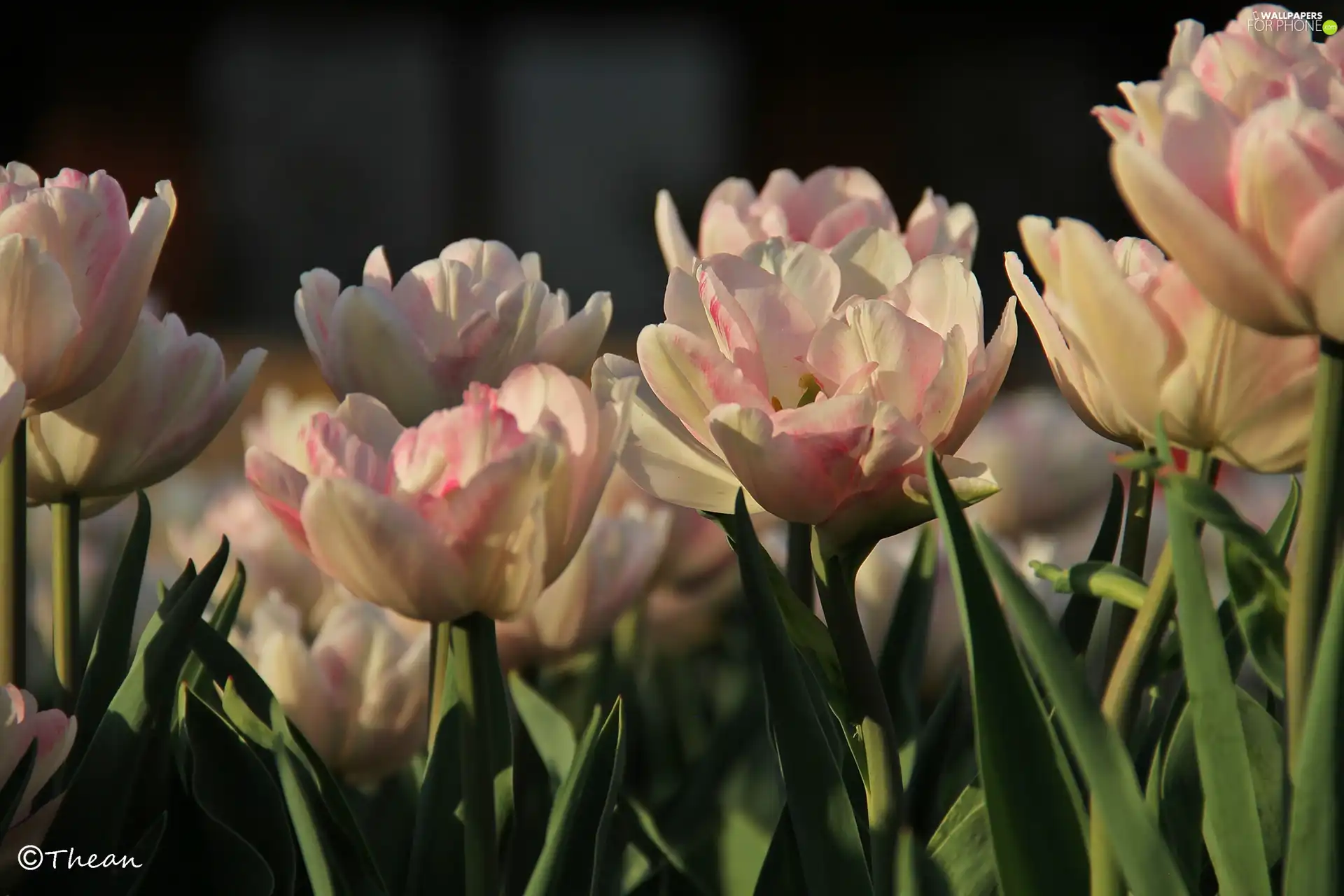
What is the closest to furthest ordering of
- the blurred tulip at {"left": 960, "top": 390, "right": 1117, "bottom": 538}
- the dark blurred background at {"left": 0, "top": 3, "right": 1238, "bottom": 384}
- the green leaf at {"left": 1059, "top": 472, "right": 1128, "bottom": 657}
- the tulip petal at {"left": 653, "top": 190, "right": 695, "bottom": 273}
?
the green leaf at {"left": 1059, "top": 472, "right": 1128, "bottom": 657}
the tulip petal at {"left": 653, "top": 190, "right": 695, "bottom": 273}
the blurred tulip at {"left": 960, "top": 390, "right": 1117, "bottom": 538}
the dark blurred background at {"left": 0, "top": 3, "right": 1238, "bottom": 384}

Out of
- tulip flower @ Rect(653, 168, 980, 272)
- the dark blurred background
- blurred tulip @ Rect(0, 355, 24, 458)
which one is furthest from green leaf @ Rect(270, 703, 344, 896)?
the dark blurred background

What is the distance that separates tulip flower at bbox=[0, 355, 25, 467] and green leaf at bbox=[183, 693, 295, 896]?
0.38 feet

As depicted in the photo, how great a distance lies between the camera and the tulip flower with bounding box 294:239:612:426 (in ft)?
1.83

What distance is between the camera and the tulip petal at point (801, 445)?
15.2 inches

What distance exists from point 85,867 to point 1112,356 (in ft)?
1.22

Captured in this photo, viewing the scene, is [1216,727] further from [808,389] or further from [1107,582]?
[808,389]

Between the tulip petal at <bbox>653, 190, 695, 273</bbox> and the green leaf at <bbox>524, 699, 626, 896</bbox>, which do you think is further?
the tulip petal at <bbox>653, 190, 695, 273</bbox>

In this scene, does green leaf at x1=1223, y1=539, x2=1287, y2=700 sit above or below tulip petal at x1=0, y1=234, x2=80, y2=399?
below

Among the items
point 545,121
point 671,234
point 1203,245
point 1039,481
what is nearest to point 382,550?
point 1203,245

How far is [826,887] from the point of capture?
1.28 ft

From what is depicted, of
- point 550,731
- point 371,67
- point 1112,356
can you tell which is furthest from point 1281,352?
point 371,67

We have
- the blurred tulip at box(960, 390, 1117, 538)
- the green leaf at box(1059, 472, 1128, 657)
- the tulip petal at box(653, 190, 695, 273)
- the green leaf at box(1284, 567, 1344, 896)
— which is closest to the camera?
the green leaf at box(1284, 567, 1344, 896)

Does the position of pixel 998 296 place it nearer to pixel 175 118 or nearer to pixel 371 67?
pixel 371 67

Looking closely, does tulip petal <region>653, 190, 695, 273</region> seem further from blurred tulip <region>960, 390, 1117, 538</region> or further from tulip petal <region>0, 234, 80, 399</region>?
tulip petal <region>0, 234, 80, 399</region>
